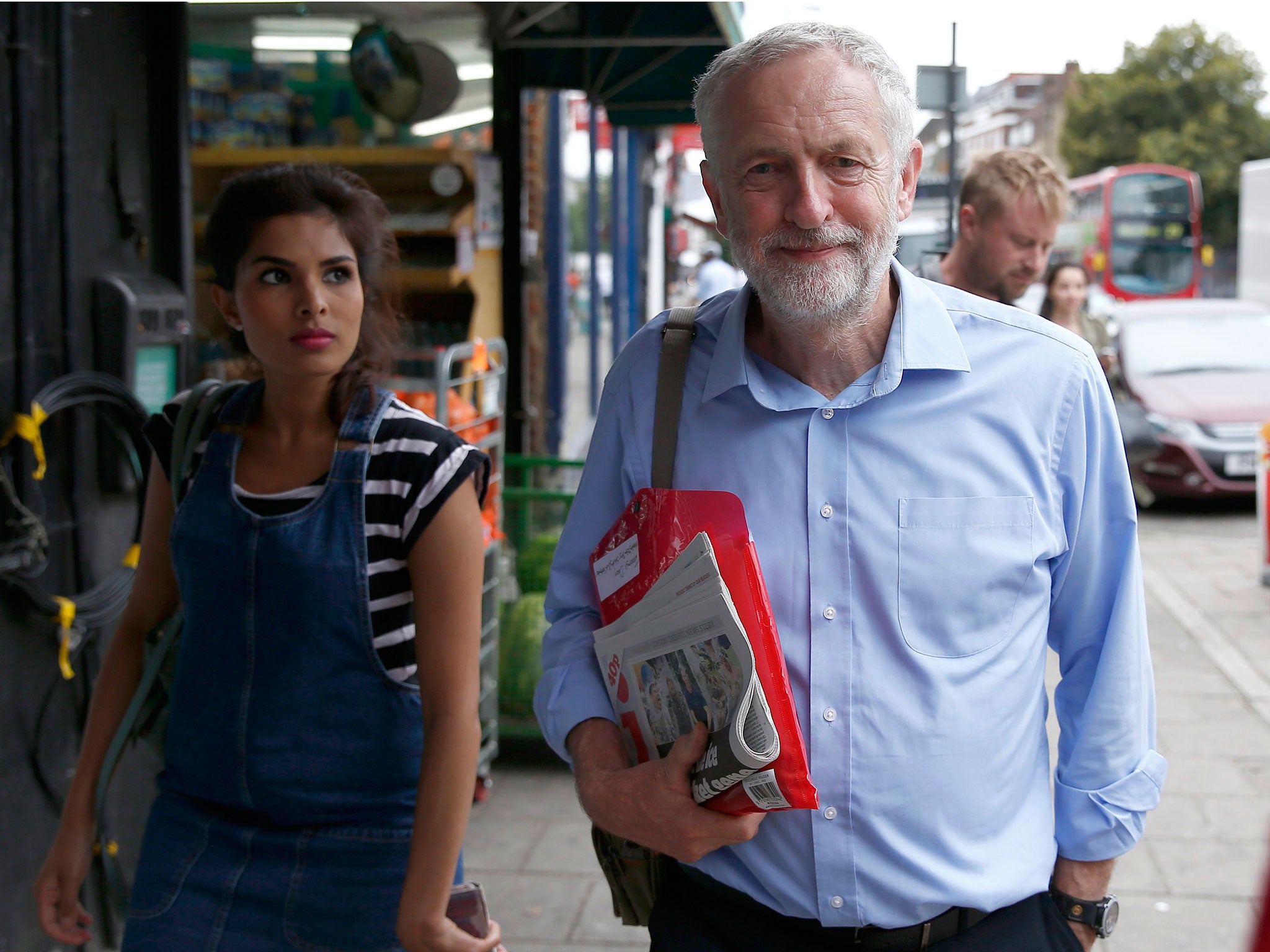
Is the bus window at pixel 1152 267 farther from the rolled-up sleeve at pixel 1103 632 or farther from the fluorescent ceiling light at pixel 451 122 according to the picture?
the rolled-up sleeve at pixel 1103 632

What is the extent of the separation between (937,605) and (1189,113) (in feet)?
172

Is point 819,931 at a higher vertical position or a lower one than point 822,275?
lower

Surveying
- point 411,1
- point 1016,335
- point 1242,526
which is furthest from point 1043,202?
point 1242,526

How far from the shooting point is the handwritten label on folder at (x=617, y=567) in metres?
1.78

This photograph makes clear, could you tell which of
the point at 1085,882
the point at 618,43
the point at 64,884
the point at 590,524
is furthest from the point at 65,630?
the point at 618,43

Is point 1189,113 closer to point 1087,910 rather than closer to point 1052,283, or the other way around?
point 1052,283

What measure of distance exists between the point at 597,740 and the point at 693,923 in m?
0.31

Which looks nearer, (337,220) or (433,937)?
(433,937)

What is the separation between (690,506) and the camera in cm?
168

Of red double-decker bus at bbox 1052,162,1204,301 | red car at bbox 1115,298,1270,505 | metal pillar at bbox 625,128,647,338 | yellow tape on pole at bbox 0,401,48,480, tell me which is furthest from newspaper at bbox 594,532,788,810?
red double-decker bus at bbox 1052,162,1204,301

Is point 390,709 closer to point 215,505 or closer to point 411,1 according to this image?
point 215,505

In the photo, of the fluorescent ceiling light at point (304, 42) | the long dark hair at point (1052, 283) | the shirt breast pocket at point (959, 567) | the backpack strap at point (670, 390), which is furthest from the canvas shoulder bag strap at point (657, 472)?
the fluorescent ceiling light at point (304, 42)

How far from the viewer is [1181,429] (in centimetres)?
1141

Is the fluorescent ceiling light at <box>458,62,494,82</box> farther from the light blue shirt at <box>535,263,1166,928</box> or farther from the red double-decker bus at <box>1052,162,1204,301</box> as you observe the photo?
the red double-decker bus at <box>1052,162,1204,301</box>
